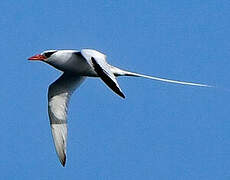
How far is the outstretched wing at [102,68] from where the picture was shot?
15489mm

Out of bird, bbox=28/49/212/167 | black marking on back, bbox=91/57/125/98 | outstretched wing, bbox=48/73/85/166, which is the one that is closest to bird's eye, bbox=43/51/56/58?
bird, bbox=28/49/212/167

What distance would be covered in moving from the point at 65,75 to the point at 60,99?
80 centimetres

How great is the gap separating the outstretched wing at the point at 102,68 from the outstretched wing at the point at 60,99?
3928 millimetres

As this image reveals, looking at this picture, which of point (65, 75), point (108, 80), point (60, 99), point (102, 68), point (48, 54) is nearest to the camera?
point (108, 80)

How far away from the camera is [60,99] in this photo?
23.4m

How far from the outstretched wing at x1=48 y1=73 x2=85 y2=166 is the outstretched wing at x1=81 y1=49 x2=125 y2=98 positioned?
12.9 feet

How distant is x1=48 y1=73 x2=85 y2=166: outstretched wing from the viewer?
75.0 feet

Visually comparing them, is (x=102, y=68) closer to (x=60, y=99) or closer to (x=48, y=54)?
(x=48, y=54)

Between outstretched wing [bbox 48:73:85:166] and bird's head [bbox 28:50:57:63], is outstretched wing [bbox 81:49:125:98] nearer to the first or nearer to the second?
bird's head [bbox 28:50:57:63]

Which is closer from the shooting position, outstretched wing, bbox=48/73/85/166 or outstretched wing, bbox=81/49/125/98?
outstretched wing, bbox=81/49/125/98

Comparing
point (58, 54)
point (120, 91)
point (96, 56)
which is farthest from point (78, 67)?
point (120, 91)

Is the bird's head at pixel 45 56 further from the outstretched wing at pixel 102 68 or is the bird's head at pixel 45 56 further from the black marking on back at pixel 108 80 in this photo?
the black marking on back at pixel 108 80

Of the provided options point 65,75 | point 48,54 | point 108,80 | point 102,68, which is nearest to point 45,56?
point 48,54

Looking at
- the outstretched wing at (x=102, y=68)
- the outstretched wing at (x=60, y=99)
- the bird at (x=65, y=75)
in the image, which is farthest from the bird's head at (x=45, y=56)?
the outstretched wing at (x=102, y=68)
